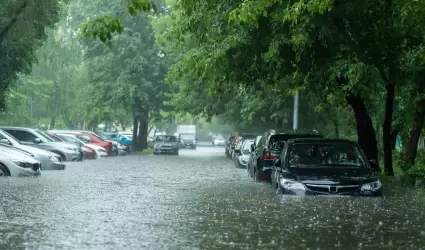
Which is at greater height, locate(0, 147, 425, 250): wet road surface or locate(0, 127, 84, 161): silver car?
locate(0, 127, 84, 161): silver car

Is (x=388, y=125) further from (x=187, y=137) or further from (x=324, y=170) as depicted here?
Result: (x=187, y=137)

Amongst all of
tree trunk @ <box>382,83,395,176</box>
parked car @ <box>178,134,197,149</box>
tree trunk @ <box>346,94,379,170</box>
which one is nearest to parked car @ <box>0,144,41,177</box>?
tree trunk @ <box>346,94,379,170</box>

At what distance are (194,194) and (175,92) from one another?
141 feet

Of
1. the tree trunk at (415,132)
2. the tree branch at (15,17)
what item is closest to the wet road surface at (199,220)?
the tree trunk at (415,132)

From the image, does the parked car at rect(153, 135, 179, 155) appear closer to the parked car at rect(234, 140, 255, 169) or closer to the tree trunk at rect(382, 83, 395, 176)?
the parked car at rect(234, 140, 255, 169)

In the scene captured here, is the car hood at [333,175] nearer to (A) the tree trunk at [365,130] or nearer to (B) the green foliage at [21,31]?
(A) the tree trunk at [365,130]

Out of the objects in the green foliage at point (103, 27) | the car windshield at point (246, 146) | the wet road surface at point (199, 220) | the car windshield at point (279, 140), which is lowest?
the wet road surface at point (199, 220)

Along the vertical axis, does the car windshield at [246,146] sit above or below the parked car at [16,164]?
above

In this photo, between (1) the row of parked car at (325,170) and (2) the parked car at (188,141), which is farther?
(2) the parked car at (188,141)

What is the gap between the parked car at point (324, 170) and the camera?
1587 cm

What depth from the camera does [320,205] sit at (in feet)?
48.7

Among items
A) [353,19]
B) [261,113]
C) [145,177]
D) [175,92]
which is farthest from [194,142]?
[353,19]

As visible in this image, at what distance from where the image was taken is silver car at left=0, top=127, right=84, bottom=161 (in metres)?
34.1

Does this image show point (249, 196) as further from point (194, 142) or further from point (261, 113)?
point (194, 142)
